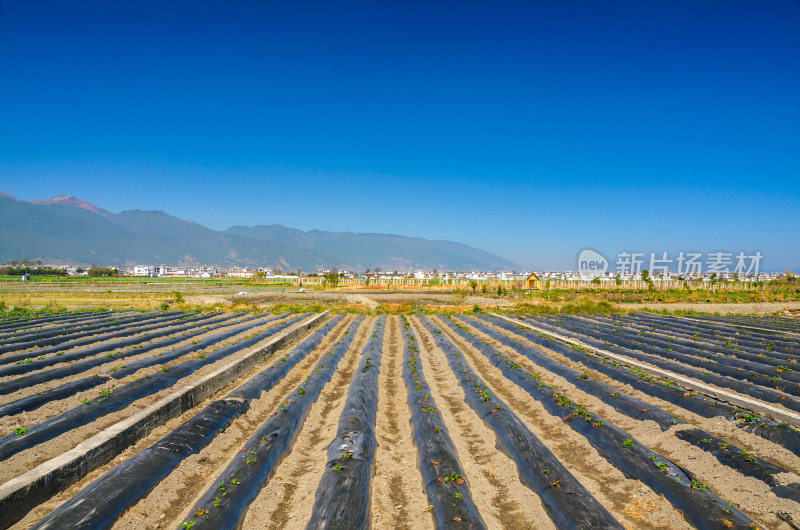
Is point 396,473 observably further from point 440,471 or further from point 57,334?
point 57,334

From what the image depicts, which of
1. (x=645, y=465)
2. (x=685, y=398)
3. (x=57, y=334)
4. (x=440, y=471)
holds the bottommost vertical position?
(x=57, y=334)

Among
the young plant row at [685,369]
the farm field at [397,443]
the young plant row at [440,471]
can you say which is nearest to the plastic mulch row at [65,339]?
the farm field at [397,443]

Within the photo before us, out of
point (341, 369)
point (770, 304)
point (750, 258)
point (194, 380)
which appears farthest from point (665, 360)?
point (750, 258)

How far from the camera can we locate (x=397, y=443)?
6.43m

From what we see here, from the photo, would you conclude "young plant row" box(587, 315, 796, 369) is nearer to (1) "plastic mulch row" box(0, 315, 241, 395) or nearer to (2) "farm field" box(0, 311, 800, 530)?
(2) "farm field" box(0, 311, 800, 530)

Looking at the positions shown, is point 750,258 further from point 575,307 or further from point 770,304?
point 575,307

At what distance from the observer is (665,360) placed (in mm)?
11000

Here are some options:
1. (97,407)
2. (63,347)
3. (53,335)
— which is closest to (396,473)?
(97,407)

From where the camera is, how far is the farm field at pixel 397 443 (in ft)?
13.7

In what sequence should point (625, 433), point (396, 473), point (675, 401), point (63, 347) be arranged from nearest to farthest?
point (396, 473) → point (625, 433) → point (675, 401) → point (63, 347)

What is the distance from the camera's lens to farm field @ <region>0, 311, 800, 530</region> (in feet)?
13.7

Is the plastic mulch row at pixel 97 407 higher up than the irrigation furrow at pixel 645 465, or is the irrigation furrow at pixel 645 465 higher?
the irrigation furrow at pixel 645 465

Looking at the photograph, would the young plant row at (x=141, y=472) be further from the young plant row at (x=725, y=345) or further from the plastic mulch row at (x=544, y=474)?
the young plant row at (x=725, y=345)

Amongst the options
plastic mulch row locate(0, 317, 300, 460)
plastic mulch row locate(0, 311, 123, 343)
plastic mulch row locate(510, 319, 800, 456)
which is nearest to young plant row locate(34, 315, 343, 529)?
plastic mulch row locate(0, 317, 300, 460)
